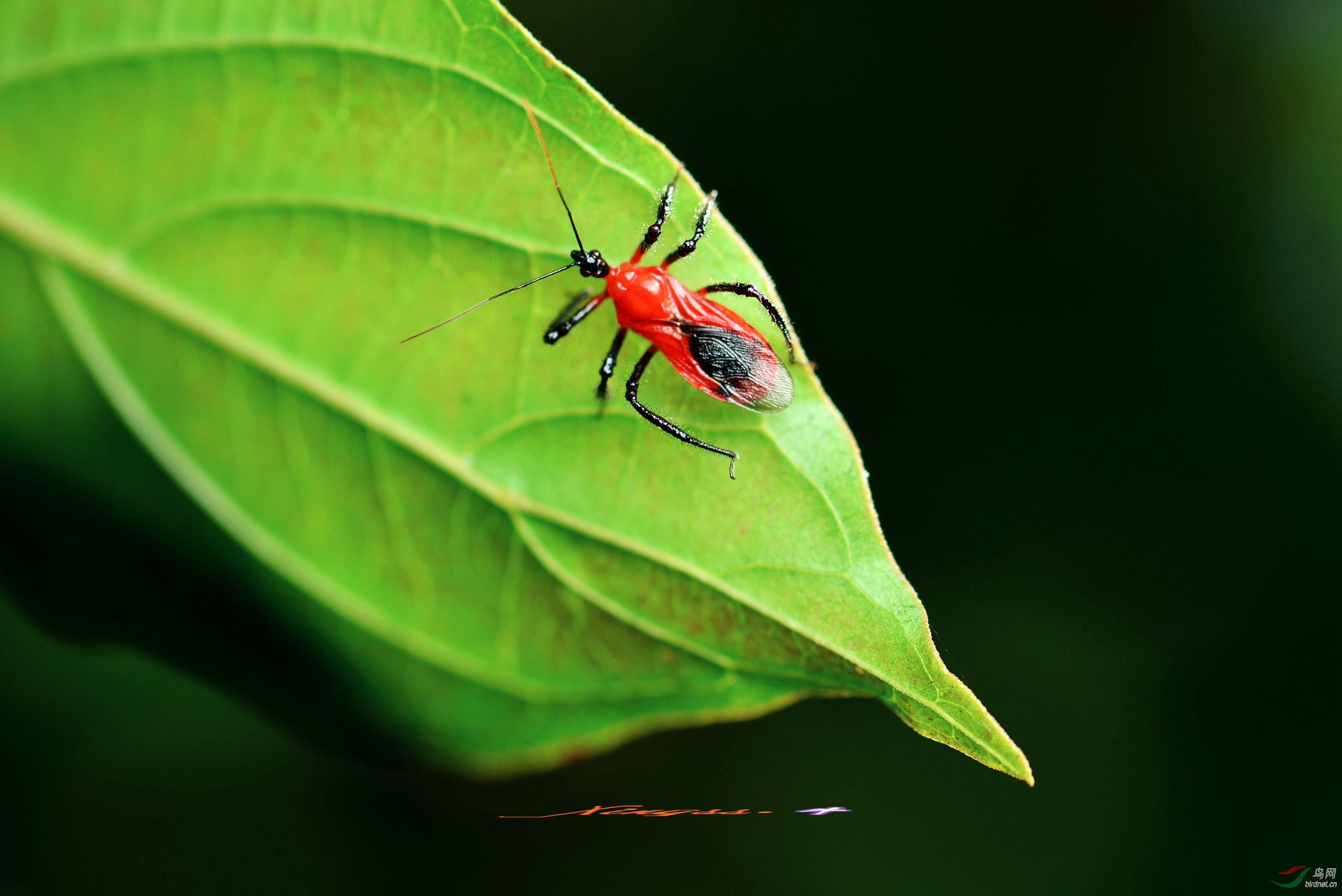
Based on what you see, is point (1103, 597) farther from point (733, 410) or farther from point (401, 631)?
point (401, 631)

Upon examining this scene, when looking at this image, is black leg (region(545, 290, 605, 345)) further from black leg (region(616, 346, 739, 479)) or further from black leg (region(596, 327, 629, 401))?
black leg (region(616, 346, 739, 479))

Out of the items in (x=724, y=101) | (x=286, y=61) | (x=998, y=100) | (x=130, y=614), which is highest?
(x=998, y=100)

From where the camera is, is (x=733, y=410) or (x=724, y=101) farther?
(x=724, y=101)

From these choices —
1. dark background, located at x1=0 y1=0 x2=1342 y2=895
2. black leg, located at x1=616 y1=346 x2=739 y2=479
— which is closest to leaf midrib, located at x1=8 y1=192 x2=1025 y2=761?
black leg, located at x1=616 y1=346 x2=739 y2=479

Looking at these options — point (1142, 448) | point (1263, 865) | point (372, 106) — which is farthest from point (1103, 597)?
point (372, 106)

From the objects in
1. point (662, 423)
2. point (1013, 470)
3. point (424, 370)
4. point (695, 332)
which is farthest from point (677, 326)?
point (1013, 470)
